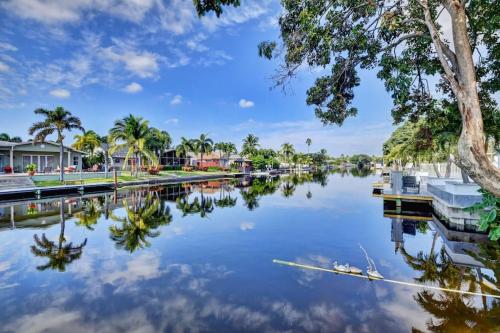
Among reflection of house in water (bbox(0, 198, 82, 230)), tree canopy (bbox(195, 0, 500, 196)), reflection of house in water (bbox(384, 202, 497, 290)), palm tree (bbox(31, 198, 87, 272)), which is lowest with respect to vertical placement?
reflection of house in water (bbox(384, 202, 497, 290))

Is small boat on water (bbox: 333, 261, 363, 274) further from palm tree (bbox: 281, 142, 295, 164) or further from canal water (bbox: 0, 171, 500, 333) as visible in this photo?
palm tree (bbox: 281, 142, 295, 164)

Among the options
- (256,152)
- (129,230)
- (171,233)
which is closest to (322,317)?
(171,233)

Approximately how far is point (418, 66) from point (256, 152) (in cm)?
8198

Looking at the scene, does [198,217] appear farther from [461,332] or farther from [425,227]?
[461,332]

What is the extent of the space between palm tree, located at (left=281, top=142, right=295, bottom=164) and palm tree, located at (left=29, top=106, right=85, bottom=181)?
83.0m

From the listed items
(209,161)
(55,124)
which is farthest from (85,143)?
(209,161)

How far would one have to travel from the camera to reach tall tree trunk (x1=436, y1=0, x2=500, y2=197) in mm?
5414

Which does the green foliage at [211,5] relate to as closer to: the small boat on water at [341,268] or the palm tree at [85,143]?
the small boat on water at [341,268]

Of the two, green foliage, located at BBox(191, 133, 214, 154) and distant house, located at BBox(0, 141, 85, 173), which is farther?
green foliage, located at BBox(191, 133, 214, 154)

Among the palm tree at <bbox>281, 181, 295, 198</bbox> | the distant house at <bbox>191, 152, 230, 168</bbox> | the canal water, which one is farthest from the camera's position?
the distant house at <bbox>191, 152, 230, 168</bbox>

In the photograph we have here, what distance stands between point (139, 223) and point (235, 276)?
8977 millimetres

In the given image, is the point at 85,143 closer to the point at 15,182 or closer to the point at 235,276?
the point at 15,182

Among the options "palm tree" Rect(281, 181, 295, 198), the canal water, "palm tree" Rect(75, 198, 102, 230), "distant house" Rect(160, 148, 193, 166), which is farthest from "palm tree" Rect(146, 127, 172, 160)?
the canal water

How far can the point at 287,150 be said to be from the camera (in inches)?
4203
